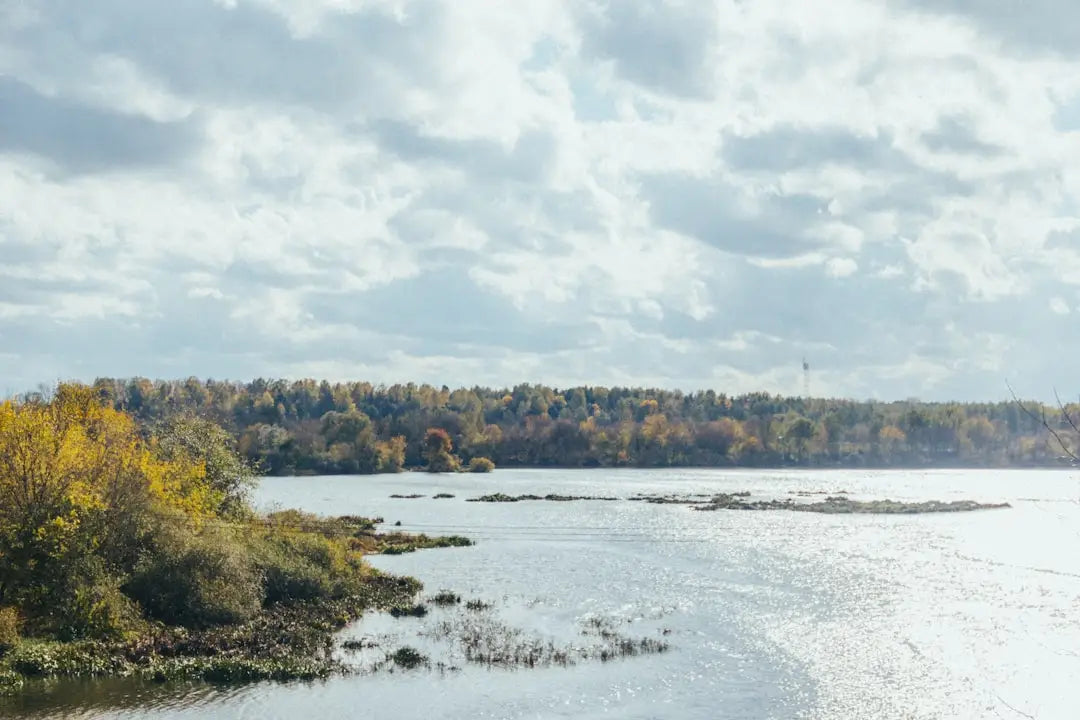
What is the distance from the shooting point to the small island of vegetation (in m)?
41.9

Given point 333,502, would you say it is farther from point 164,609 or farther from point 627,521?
point 164,609

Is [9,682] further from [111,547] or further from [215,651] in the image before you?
[111,547]

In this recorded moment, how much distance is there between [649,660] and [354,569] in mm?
23996

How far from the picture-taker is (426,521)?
10925 centimetres

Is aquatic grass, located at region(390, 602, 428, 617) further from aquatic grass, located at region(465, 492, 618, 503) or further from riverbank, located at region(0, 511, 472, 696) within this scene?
aquatic grass, located at region(465, 492, 618, 503)

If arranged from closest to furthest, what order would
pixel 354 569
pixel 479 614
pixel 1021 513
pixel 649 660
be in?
pixel 649 660 → pixel 479 614 → pixel 354 569 → pixel 1021 513

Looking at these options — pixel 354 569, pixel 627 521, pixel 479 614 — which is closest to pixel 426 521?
pixel 627 521

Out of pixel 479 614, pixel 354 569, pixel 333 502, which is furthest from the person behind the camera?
pixel 333 502

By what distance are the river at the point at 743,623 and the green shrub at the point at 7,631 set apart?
342 centimetres

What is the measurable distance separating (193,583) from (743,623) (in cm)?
2726

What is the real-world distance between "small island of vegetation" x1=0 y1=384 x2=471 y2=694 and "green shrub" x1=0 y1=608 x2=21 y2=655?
0.05 m

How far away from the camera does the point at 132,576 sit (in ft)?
157

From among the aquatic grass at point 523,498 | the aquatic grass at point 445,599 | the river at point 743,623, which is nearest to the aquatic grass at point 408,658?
the river at point 743,623

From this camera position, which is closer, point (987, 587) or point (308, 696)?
point (308, 696)
